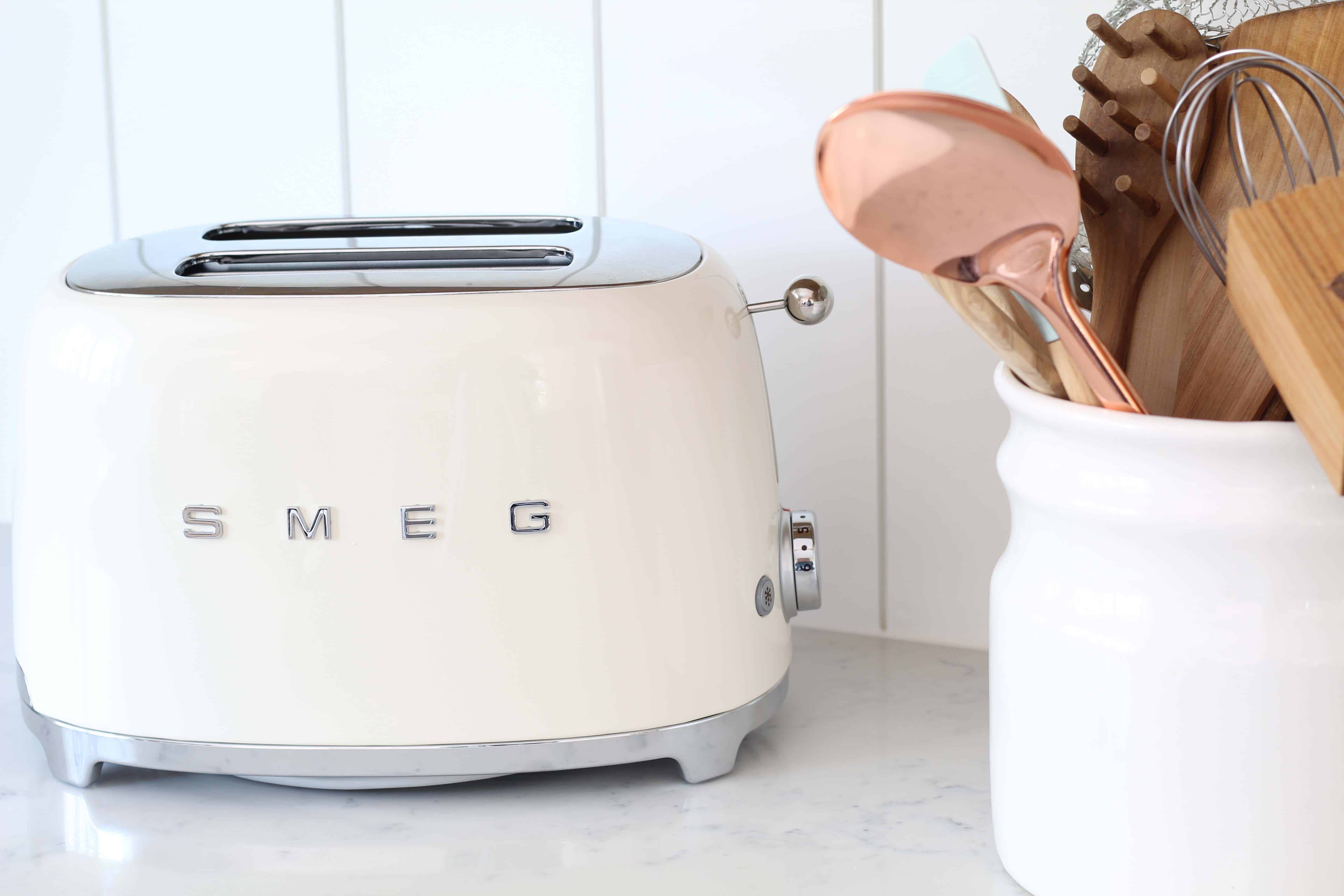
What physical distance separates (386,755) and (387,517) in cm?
9

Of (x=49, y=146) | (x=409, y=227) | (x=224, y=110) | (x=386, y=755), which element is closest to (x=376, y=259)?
(x=409, y=227)

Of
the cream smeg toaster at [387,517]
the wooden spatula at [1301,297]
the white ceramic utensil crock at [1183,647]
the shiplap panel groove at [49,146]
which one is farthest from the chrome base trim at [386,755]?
the shiplap panel groove at [49,146]

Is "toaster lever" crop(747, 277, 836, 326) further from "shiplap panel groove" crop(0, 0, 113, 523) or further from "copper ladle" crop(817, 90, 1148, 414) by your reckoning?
"shiplap panel groove" crop(0, 0, 113, 523)

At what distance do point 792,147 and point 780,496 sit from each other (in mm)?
171

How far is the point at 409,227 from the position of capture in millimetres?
576

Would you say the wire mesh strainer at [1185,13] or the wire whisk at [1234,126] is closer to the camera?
the wire whisk at [1234,126]

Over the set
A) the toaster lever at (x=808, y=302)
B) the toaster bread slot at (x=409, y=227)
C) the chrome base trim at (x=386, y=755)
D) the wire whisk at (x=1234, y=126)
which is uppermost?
the wire whisk at (x=1234, y=126)

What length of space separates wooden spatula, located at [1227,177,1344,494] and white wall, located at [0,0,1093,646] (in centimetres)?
26

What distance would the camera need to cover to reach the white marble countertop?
0.45 m

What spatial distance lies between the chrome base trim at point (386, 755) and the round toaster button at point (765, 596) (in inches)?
1.6

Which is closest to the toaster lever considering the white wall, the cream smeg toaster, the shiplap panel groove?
the cream smeg toaster

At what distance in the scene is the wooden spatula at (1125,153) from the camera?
1.27 ft

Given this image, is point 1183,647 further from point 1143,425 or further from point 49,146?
point 49,146

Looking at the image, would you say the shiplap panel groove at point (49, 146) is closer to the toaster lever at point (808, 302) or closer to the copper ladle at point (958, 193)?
the toaster lever at point (808, 302)
